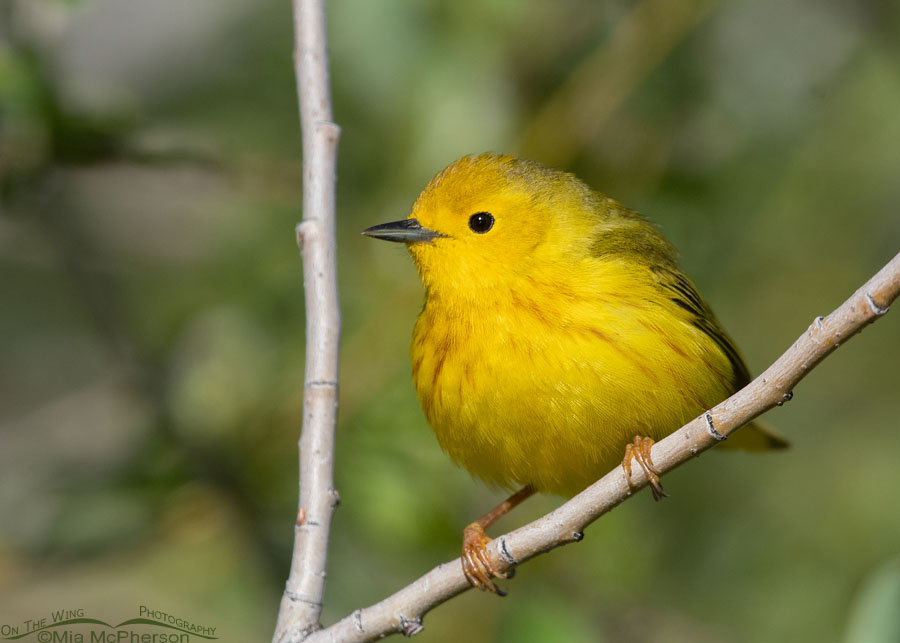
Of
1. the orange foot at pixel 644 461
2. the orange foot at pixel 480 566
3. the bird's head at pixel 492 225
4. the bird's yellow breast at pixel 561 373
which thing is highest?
the bird's head at pixel 492 225

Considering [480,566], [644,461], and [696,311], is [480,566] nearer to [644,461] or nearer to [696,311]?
[644,461]

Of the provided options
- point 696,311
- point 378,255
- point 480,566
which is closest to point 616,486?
point 480,566

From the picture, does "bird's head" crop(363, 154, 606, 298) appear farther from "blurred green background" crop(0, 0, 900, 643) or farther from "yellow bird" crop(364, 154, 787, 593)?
"blurred green background" crop(0, 0, 900, 643)

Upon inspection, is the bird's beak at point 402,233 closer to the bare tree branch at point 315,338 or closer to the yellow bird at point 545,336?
the yellow bird at point 545,336

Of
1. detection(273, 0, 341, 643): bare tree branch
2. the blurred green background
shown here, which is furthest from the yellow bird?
the blurred green background

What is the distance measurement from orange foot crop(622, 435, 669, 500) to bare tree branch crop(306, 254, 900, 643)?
0.02m

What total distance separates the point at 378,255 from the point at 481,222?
131cm

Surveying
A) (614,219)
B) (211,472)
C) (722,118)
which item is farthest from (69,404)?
(722,118)

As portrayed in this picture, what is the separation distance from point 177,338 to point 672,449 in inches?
124

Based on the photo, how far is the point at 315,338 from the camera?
310 cm

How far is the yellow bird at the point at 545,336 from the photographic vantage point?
3.29 metres

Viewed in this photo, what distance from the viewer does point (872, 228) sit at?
5547 mm

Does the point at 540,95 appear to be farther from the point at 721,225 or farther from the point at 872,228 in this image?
the point at 872,228

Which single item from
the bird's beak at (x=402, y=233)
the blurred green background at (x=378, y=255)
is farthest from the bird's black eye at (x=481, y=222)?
the blurred green background at (x=378, y=255)
